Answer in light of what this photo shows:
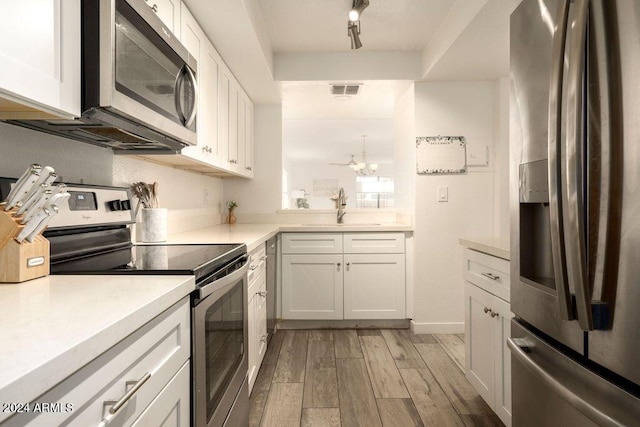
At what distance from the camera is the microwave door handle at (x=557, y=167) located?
33.5 inches

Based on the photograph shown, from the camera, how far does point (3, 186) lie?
3.21 ft

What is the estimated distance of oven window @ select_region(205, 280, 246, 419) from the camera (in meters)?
1.11

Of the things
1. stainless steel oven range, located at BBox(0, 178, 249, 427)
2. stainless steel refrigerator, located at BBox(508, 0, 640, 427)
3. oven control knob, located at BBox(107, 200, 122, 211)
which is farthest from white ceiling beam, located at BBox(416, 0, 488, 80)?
oven control knob, located at BBox(107, 200, 122, 211)

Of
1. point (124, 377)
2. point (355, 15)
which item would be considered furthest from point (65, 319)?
point (355, 15)

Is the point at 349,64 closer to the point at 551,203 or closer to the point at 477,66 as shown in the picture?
the point at 477,66

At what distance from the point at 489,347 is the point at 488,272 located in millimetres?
351

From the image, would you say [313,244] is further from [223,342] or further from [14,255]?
[14,255]

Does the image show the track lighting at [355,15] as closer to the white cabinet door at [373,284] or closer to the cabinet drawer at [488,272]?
the cabinet drawer at [488,272]

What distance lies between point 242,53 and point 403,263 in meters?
2.07

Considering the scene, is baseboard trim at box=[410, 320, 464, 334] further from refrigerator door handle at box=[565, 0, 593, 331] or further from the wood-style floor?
refrigerator door handle at box=[565, 0, 593, 331]

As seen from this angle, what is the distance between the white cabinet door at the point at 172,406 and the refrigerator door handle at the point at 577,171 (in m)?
0.95

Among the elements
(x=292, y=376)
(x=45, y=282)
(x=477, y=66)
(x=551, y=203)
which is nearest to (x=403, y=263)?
(x=292, y=376)

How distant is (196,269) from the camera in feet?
3.27

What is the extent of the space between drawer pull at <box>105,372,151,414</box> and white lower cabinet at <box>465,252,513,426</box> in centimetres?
136
